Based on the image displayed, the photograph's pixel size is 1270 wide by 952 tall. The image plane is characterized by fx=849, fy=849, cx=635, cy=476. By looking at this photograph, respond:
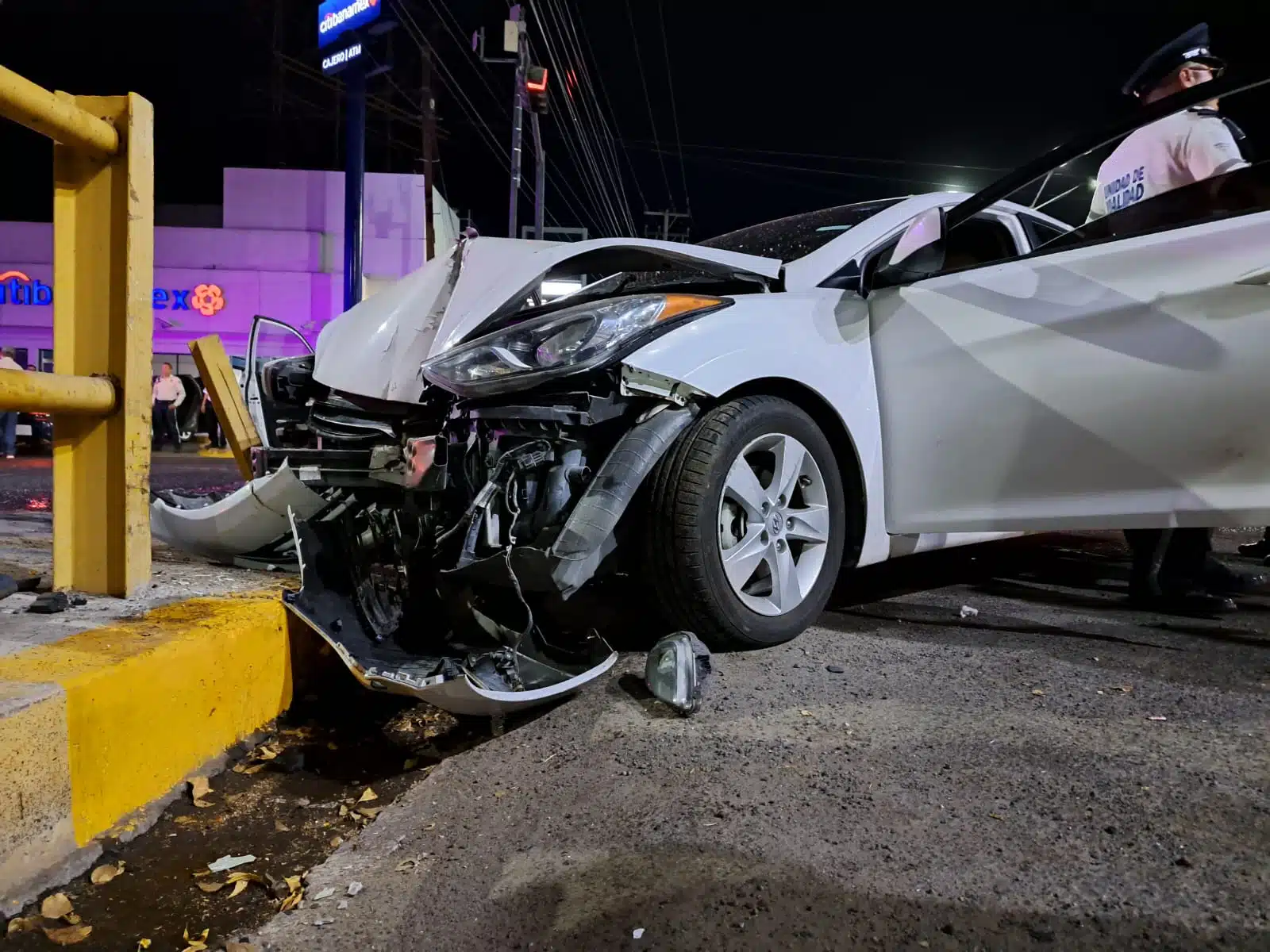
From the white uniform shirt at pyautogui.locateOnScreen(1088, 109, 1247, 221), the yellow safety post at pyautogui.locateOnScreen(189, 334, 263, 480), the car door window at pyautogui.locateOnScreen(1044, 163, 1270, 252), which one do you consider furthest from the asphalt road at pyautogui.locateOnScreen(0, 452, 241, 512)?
the white uniform shirt at pyautogui.locateOnScreen(1088, 109, 1247, 221)

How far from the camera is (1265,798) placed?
172 centimetres

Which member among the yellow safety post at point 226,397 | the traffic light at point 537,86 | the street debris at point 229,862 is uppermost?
the traffic light at point 537,86

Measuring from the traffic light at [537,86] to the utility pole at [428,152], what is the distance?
4850 mm

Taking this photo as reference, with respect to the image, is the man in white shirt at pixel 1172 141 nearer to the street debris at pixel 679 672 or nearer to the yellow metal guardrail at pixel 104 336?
the street debris at pixel 679 672

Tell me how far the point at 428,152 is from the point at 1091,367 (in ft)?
73.6

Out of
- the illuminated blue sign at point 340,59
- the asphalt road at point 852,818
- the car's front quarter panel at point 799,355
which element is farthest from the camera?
the illuminated blue sign at point 340,59

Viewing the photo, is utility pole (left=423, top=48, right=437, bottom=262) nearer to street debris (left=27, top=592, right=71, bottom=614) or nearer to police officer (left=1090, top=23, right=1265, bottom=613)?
police officer (left=1090, top=23, right=1265, bottom=613)

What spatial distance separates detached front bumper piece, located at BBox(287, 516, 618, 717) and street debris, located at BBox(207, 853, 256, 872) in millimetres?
471

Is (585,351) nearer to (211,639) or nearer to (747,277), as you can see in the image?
(747,277)

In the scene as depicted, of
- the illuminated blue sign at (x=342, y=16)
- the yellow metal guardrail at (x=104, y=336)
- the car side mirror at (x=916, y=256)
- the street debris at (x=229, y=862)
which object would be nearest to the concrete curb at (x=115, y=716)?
the street debris at (x=229, y=862)

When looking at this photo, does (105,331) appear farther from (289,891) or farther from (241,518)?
(289,891)

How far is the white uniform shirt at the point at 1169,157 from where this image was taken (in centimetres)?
315

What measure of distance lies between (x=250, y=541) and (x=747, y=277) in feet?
7.03

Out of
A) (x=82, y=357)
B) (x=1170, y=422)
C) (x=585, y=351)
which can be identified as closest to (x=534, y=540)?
(x=585, y=351)
